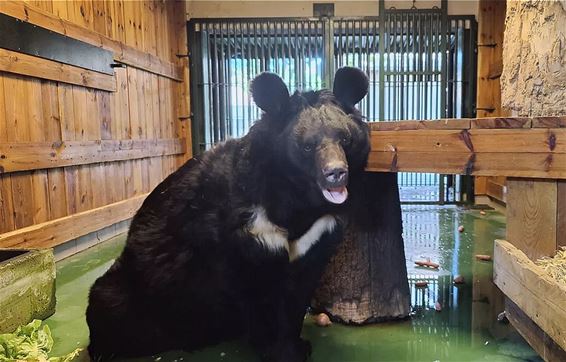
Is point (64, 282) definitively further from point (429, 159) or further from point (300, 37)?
point (300, 37)

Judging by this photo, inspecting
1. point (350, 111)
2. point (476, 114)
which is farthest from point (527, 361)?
point (476, 114)

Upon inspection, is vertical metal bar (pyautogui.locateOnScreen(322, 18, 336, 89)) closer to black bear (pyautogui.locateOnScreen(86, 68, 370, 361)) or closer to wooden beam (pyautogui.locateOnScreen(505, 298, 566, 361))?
black bear (pyautogui.locateOnScreen(86, 68, 370, 361))

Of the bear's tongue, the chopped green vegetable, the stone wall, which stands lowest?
the chopped green vegetable

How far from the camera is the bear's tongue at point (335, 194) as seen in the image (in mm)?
1925

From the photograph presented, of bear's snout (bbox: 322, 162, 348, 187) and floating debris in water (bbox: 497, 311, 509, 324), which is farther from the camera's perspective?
floating debris in water (bbox: 497, 311, 509, 324)

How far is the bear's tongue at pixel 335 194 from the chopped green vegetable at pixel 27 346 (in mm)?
1153

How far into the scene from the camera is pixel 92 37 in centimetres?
478

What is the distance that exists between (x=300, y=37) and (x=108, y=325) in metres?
5.76

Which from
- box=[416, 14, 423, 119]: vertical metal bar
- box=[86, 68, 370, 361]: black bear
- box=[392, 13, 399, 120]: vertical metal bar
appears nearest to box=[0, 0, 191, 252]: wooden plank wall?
box=[86, 68, 370, 361]: black bear

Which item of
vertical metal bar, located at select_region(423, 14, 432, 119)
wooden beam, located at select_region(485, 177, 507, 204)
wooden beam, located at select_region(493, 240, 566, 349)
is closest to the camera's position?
wooden beam, located at select_region(493, 240, 566, 349)

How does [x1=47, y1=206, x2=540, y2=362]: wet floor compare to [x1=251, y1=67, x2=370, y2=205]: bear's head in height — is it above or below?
below

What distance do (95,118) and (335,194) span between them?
376 centimetres

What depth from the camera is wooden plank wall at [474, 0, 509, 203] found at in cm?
665

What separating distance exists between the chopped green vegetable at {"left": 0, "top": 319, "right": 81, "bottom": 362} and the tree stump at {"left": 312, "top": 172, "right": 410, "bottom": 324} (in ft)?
4.97
